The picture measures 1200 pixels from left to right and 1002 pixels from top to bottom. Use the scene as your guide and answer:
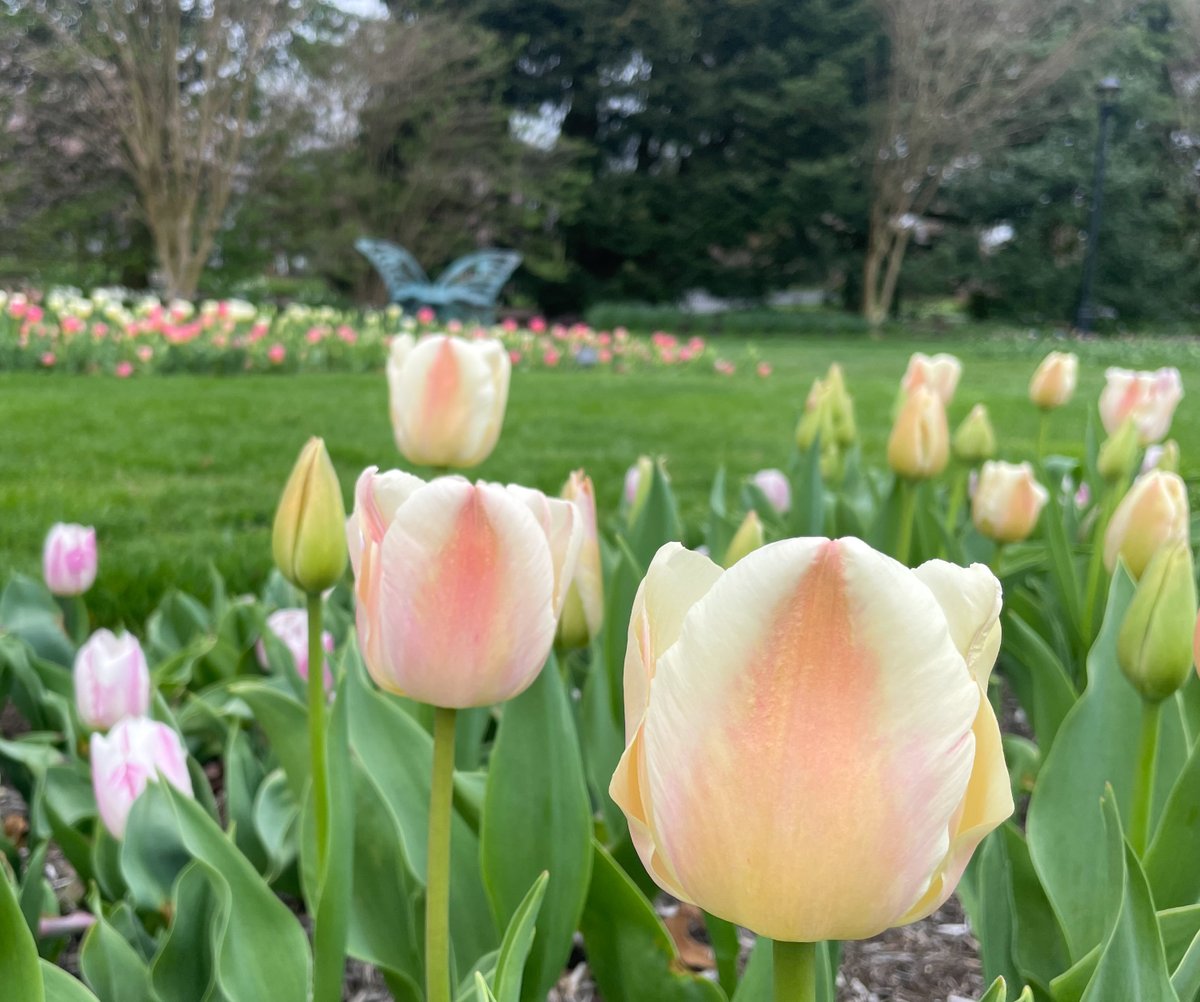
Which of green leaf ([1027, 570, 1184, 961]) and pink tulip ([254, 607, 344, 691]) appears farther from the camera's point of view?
pink tulip ([254, 607, 344, 691])

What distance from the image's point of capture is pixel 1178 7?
20.1 metres

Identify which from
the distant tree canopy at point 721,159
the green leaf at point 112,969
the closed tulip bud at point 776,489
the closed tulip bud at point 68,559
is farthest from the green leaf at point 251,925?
the distant tree canopy at point 721,159

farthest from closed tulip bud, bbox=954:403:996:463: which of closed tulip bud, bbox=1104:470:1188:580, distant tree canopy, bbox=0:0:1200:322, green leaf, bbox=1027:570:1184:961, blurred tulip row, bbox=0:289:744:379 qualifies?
distant tree canopy, bbox=0:0:1200:322

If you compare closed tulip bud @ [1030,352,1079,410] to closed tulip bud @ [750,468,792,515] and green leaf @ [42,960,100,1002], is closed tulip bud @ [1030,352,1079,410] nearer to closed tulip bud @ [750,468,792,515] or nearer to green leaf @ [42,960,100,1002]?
closed tulip bud @ [750,468,792,515]

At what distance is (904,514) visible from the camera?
1.43 metres

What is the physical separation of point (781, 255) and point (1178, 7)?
28.4ft

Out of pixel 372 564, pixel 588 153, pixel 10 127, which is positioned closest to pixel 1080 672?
pixel 372 564

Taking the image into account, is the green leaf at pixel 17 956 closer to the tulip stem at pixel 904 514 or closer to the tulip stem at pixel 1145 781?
the tulip stem at pixel 1145 781

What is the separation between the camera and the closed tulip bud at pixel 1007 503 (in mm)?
1468

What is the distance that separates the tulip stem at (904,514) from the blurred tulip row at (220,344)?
4.88 m

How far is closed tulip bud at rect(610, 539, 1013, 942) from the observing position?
0.34 meters

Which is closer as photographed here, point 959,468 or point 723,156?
point 959,468

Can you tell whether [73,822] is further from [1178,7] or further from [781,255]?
[1178,7]

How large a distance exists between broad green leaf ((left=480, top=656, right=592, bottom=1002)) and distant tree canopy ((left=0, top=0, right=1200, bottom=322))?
1461 cm
